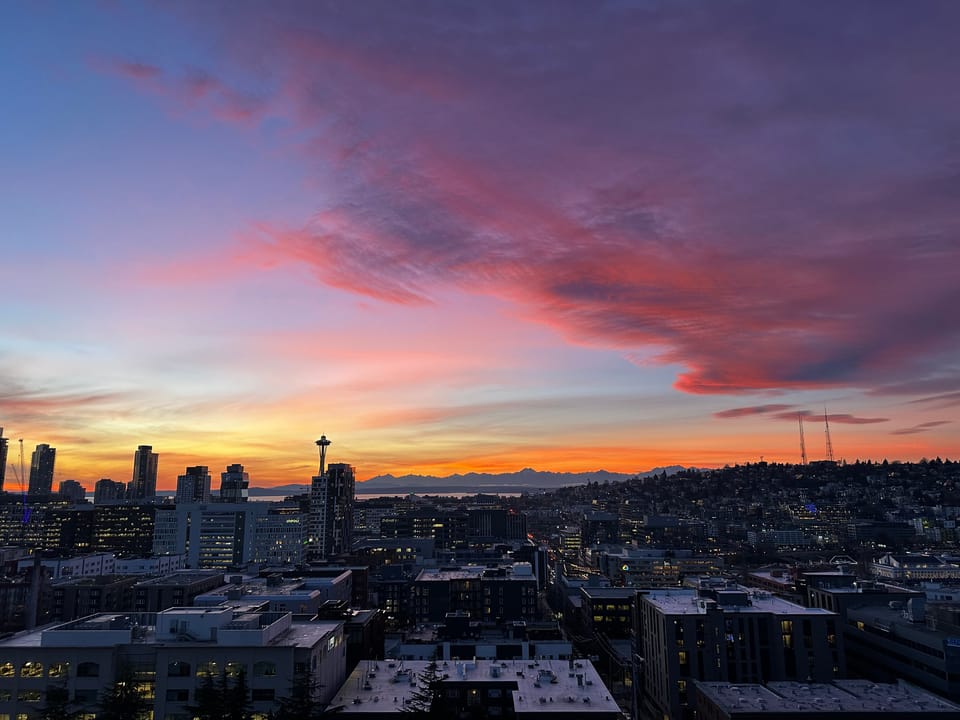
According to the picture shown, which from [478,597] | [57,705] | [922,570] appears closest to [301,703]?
[57,705]

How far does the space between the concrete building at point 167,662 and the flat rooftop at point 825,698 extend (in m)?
47.8

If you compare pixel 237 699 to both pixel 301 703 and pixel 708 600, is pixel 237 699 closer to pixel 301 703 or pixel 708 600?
pixel 301 703

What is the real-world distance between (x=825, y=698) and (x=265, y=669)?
64.0 meters

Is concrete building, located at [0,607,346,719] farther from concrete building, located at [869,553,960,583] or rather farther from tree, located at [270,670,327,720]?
concrete building, located at [869,553,960,583]

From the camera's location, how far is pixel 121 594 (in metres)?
A: 158

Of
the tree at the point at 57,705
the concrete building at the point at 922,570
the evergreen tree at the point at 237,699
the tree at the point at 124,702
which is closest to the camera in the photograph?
the tree at the point at 57,705

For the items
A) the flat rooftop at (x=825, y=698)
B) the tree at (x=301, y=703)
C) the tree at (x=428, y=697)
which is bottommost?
the flat rooftop at (x=825, y=698)

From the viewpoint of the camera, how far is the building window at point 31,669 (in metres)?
71.8

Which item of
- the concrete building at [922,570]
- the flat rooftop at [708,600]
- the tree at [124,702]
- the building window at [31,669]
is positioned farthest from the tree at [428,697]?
the concrete building at [922,570]

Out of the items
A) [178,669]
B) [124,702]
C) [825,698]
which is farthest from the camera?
[825,698]

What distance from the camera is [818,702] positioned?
242 ft

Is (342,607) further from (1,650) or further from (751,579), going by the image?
(751,579)

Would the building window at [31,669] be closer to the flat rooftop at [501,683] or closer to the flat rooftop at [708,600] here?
the flat rooftop at [501,683]

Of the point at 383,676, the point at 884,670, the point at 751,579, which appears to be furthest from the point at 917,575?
the point at 383,676
